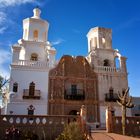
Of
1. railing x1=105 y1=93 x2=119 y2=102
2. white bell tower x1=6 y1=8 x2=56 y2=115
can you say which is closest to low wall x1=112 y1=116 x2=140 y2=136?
railing x1=105 y1=93 x2=119 y2=102

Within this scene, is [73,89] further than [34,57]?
No

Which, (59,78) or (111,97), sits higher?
(59,78)

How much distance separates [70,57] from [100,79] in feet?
16.2

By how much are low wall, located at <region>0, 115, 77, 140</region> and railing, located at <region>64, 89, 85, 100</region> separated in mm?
10943

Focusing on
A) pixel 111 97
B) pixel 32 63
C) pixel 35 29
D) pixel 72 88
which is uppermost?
pixel 35 29

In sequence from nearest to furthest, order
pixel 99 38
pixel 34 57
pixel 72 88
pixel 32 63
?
pixel 32 63 → pixel 72 88 → pixel 34 57 → pixel 99 38

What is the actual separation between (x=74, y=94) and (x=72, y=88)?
95 centimetres

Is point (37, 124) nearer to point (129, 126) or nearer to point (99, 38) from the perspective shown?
point (129, 126)

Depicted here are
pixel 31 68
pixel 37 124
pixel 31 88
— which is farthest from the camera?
pixel 31 68

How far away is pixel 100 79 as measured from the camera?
3003 cm

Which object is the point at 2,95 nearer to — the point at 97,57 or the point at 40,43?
the point at 40,43

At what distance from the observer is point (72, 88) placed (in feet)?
95.8

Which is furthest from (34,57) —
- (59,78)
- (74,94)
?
(74,94)

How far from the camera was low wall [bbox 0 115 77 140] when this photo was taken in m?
16.2
